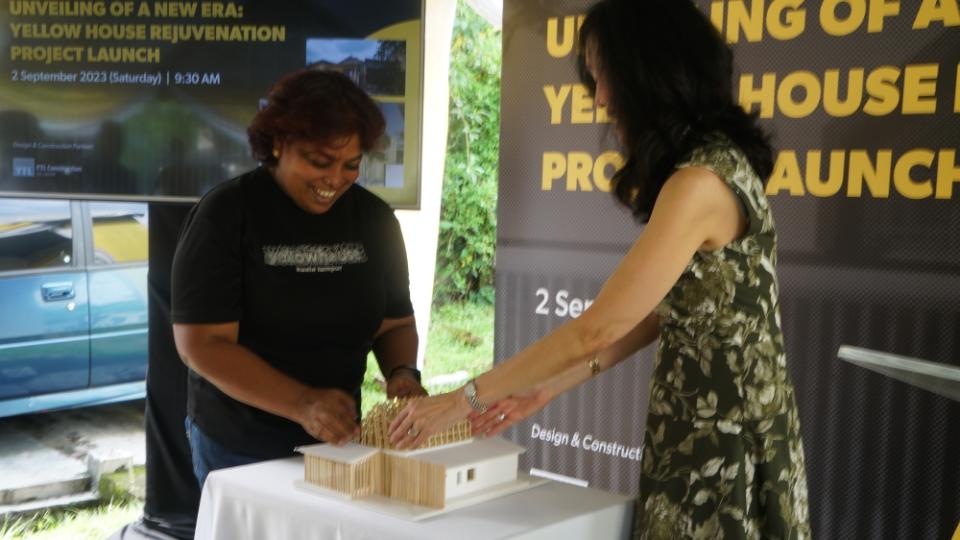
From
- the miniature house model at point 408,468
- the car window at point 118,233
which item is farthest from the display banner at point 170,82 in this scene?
the miniature house model at point 408,468

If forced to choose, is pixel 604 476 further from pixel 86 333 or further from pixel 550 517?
pixel 86 333

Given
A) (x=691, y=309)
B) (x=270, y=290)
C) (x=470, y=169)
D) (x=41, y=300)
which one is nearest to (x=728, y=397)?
(x=691, y=309)

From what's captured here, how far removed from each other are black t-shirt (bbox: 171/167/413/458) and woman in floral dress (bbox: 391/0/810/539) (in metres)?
0.52

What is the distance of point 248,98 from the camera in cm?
308

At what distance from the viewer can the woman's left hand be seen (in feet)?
5.19

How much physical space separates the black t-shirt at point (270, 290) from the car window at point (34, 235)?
2.01 m

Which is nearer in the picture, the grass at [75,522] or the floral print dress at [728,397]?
the floral print dress at [728,397]

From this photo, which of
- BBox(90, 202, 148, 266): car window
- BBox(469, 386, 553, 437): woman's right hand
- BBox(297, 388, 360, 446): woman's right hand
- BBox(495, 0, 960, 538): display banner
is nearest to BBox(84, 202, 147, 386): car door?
BBox(90, 202, 148, 266): car window

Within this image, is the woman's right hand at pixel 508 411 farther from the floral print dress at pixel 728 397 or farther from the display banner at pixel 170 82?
the display banner at pixel 170 82

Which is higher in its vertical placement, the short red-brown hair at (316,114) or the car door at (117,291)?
the short red-brown hair at (316,114)

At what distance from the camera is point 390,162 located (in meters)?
3.05

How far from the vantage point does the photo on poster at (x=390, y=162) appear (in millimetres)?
3041

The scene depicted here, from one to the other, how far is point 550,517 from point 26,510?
10.0 feet

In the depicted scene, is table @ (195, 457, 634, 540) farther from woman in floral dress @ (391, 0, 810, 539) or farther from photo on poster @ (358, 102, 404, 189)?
photo on poster @ (358, 102, 404, 189)
